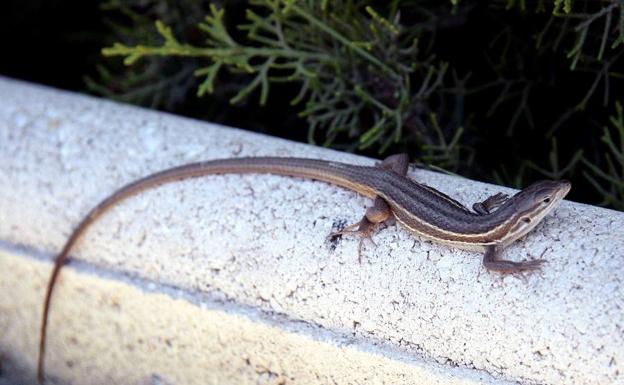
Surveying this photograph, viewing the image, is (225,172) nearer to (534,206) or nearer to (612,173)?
(534,206)

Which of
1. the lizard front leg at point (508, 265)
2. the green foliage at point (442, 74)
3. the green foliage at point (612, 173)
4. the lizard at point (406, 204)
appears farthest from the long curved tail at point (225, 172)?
the green foliage at point (612, 173)

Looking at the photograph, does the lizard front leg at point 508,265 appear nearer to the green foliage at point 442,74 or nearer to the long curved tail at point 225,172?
the long curved tail at point 225,172

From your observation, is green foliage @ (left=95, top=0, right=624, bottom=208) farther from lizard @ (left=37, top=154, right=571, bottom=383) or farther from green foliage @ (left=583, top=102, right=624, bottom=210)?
lizard @ (left=37, top=154, right=571, bottom=383)

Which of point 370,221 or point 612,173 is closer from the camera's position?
point 370,221

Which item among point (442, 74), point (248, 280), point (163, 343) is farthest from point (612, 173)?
point (163, 343)

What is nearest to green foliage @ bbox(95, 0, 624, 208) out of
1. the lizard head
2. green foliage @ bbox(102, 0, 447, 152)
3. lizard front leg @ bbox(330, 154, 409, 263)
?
green foliage @ bbox(102, 0, 447, 152)

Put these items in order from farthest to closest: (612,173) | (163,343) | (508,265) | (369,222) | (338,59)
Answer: (338,59) < (612,173) < (163,343) < (369,222) < (508,265)

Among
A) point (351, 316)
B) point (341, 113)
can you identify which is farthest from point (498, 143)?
point (351, 316)
